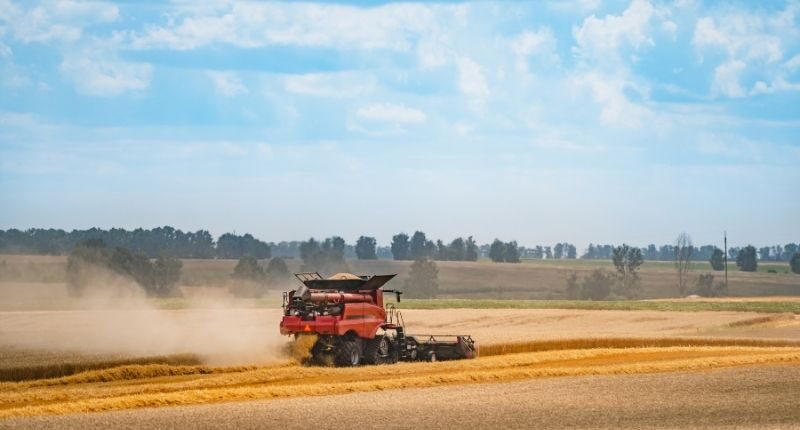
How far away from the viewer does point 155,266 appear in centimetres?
11700

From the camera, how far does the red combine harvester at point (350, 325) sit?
124 ft

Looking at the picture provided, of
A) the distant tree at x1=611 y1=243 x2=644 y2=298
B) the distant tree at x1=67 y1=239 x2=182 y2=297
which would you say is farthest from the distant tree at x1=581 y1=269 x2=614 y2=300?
the distant tree at x1=67 y1=239 x2=182 y2=297

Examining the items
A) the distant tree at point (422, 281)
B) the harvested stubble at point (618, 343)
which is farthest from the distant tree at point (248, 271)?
the harvested stubble at point (618, 343)

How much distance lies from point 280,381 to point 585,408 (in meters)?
10.9

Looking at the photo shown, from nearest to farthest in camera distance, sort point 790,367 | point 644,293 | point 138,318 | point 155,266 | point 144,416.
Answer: point 144,416 < point 790,367 < point 138,318 < point 155,266 < point 644,293

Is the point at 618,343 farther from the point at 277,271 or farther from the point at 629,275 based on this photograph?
the point at 629,275

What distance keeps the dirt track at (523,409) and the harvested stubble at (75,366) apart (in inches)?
400

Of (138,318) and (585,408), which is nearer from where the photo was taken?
(585,408)

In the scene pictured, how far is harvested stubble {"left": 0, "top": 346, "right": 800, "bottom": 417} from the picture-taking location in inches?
1129

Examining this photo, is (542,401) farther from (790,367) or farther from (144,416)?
(790,367)

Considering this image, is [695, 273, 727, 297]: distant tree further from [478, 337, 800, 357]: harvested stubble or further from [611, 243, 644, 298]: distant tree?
[478, 337, 800, 357]: harvested stubble

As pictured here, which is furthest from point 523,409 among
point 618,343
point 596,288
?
point 596,288

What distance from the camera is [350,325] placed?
1506 inches

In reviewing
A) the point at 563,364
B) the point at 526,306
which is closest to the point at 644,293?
the point at 526,306
